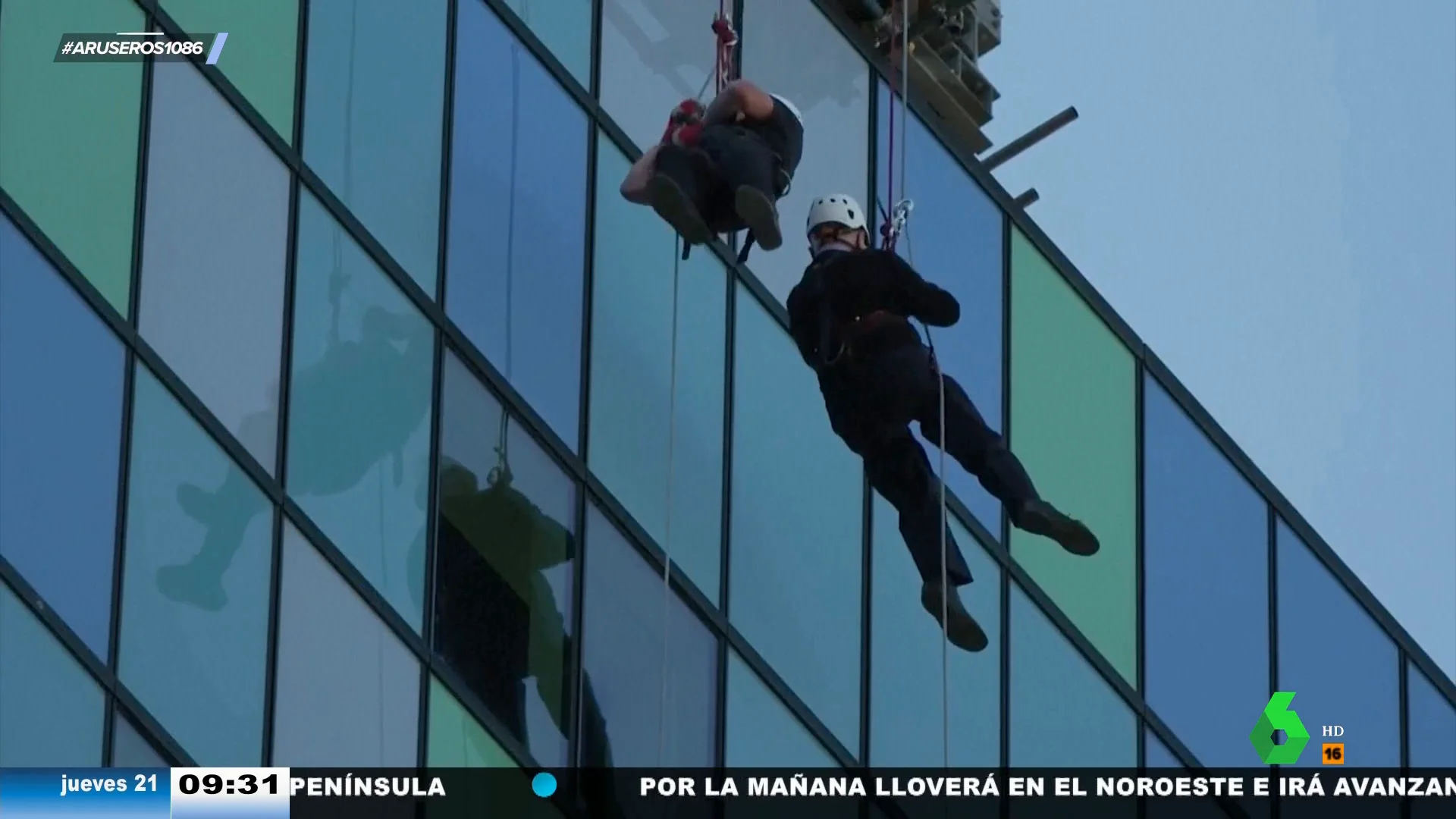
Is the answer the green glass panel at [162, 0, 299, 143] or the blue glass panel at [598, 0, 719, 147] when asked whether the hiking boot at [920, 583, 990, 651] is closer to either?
the blue glass panel at [598, 0, 719, 147]

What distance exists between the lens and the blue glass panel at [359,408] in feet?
68.8

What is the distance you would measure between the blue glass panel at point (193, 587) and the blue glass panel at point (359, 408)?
414mm

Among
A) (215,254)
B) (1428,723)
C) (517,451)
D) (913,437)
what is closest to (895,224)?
(913,437)

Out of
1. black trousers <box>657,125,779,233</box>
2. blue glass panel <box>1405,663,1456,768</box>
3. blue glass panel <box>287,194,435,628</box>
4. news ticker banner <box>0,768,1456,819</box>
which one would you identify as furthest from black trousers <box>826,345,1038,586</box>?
blue glass panel <box>1405,663,1456,768</box>

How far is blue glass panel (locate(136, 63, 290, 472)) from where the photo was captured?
21.0 meters

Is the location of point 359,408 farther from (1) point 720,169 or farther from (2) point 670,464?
(1) point 720,169

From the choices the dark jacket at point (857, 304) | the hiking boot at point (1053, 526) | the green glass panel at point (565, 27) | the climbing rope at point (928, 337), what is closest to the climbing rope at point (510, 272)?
the green glass panel at point (565, 27)

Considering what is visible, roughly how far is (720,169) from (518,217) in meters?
3.14

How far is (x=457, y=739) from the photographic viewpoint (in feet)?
68.3

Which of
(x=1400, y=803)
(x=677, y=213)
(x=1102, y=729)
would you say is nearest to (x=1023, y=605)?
(x=1102, y=729)

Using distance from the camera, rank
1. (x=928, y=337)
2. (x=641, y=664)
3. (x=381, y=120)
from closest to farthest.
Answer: (x=928, y=337), (x=641, y=664), (x=381, y=120)

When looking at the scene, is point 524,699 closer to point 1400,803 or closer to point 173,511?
point 173,511

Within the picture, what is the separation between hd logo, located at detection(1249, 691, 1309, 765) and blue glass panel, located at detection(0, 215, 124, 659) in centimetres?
679

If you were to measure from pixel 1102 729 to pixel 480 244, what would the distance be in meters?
4.44
